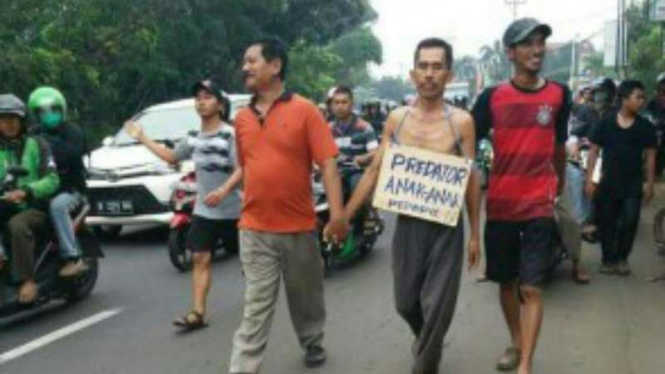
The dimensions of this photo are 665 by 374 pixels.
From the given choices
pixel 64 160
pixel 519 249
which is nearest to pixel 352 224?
pixel 64 160

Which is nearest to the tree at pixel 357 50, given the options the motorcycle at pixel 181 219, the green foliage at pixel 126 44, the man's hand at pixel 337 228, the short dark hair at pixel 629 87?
the green foliage at pixel 126 44

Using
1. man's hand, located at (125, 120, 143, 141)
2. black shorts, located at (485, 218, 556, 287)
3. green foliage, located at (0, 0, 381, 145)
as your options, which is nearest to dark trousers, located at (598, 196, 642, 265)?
black shorts, located at (485, 218, 556, 287)

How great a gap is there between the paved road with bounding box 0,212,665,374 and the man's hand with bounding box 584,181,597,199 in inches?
26.9

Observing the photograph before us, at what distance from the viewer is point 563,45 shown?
100250 millimetres

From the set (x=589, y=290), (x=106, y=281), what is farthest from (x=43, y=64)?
(x=589, y=290)

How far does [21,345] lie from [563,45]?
99081 mm

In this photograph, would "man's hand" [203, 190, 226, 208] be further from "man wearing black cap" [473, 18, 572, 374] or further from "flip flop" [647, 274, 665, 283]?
"flip flop" [647, 274, 665, 283]

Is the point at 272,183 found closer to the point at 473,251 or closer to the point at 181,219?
the point at 473,251

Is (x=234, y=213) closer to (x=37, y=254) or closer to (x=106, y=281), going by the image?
(x=37, y=254)

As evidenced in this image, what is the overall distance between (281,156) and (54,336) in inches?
102

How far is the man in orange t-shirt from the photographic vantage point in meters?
5.01

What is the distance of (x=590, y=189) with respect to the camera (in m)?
8.17

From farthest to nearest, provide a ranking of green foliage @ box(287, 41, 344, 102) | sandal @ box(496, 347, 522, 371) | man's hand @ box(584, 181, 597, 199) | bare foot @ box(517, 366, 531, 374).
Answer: green foliage @ box(287, 41, 344, 102) → man's hand @ box(584, 181, 597, 199) → sandal @ box(496, 347, 522, 371) → bare foot @ box(517, 366, 531, 374)

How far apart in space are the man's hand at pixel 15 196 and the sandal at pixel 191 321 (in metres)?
1.40
